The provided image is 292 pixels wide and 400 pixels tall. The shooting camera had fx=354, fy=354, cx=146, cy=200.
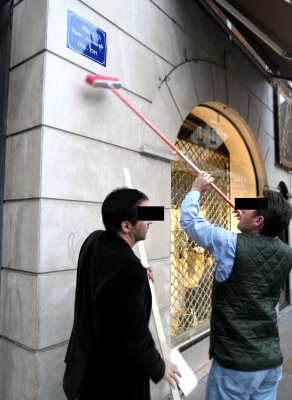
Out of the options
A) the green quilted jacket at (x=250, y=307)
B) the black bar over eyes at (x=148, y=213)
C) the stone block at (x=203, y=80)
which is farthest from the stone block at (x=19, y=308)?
the stone block at (x=203, y=80)

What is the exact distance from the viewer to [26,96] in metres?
2.78

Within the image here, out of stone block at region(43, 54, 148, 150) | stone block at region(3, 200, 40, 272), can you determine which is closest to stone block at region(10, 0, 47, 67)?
stone block at region(43, 54, 148, 150)

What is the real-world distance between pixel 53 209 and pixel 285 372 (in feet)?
12.8

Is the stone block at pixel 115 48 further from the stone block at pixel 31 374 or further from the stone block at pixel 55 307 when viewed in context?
the stone block at pixel 31 374

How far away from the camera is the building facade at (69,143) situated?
8.56 feet

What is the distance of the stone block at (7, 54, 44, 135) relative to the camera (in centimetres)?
267

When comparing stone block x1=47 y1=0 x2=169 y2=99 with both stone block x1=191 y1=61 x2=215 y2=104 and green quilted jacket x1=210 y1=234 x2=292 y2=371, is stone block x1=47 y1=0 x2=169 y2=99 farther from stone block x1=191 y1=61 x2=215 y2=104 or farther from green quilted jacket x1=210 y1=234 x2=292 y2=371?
green quilted jacket x1=210 y1=234 x2=292 y2=371

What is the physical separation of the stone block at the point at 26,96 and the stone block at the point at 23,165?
9 cm

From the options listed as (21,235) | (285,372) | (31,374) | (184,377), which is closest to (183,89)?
(21,235)

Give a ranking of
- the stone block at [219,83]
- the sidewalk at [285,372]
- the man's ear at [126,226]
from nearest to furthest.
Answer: the man's ear at [126,226], the sidewalk at [285,372], the stone block at [219,83]

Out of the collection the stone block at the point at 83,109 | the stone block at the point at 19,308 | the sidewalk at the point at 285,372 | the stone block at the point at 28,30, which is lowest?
the sidewalk at the point at 285,372

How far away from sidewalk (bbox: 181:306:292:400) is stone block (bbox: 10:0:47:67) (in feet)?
12.4

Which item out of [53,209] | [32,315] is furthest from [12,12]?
[32,315]

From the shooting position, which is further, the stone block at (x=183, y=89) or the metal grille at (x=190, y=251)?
the metal grille at (x=190, y=251)
